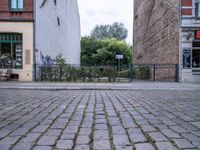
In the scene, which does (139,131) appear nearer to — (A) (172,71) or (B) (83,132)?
(B) (83,132)

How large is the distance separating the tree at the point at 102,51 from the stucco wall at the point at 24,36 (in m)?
37.8

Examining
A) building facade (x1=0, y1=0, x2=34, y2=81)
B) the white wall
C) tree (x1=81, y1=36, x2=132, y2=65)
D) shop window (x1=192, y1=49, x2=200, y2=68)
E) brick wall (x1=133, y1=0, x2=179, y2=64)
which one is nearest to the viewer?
building facade (x1=0, y1=0, x2=34, y2=81)

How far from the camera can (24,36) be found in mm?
23109

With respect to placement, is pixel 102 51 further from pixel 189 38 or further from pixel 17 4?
pixel 189 38

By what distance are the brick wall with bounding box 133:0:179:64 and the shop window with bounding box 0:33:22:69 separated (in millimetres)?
11568

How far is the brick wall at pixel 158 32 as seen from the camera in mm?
24391

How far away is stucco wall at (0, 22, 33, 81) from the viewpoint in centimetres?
2291

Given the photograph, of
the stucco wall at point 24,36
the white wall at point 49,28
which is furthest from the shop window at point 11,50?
the white wall at point 49,28

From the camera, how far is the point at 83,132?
15.1ft

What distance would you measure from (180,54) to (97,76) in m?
6.29

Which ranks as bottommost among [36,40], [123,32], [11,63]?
[11,63]

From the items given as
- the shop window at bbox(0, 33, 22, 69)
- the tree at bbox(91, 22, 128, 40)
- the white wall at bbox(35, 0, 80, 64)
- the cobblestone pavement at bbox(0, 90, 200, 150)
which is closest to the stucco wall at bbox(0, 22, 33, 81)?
the shop window at bbox(0, 33, 22, 69)

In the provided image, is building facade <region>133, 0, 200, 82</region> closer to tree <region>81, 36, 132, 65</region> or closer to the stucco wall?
the stucco wall

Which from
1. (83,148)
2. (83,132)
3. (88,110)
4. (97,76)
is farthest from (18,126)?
(97,76)
